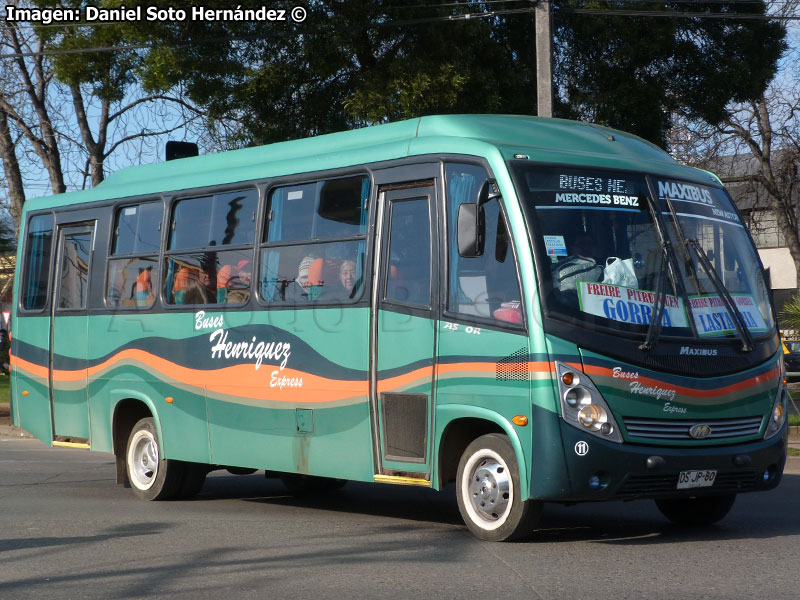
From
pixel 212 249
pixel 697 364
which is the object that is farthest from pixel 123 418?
pixel 697 364

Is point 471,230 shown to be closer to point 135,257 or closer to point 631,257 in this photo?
point 631,257

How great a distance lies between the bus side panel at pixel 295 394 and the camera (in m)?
9.38

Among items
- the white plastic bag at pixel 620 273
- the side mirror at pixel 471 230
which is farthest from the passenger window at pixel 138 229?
the white plastic bag at pixel 620 273

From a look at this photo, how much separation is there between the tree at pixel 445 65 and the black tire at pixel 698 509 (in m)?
10.2

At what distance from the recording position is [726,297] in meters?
8.75

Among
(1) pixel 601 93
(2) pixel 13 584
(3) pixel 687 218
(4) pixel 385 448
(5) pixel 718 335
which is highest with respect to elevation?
(1) pixel 601 93

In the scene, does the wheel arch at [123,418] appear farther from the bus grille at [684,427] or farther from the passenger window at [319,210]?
the bus grille at [684,427]

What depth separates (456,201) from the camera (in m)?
8.77

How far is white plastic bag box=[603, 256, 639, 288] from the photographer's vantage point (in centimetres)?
826

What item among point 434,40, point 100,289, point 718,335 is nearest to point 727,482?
point 718,335

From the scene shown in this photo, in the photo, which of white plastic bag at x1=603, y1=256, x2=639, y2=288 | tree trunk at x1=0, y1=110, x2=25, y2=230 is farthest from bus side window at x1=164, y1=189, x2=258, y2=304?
tree trunk at x1=0, y1=110, x2=25, y2=230

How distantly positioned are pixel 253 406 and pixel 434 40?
10664 millimetres

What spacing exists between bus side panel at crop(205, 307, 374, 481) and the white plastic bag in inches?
77.9

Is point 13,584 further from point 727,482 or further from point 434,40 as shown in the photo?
point 434,40
